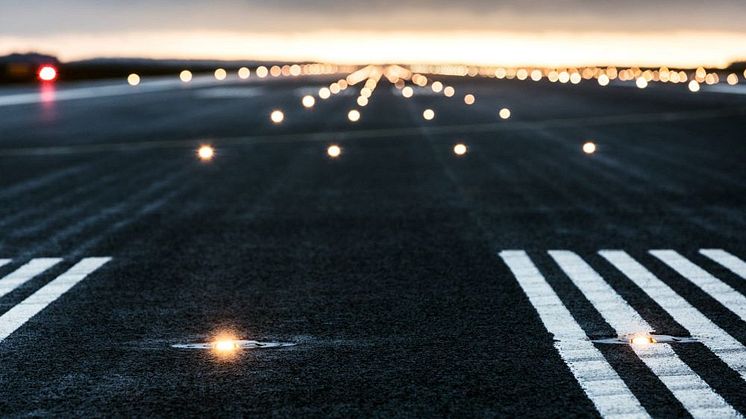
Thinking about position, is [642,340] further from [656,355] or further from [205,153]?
[205,153]

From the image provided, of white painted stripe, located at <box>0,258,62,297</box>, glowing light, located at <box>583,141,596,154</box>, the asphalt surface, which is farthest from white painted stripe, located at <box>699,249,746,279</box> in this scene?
glowing light, located at <box>583,141,596,154</box>

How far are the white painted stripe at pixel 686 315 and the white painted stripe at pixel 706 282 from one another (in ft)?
0.88

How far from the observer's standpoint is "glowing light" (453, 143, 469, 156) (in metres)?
22.0

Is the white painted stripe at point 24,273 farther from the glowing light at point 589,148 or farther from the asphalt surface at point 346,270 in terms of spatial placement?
the glowing light at point 589,148

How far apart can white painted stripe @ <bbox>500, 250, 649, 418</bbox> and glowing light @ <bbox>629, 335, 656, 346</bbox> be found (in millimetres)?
273

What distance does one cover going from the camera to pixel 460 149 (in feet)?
75.7

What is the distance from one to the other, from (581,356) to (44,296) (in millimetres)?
4159

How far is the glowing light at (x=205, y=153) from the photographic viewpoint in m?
21.5

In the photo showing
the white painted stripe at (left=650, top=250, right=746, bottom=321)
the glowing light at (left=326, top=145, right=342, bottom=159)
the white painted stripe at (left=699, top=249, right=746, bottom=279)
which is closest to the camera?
the white painted stripe at (left=650, top=250, right=746, bottom=321)

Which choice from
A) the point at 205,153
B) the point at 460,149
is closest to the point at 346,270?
the point at 205,153

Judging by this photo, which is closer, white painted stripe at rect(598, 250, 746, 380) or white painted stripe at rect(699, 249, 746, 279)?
white painted stripe at rect(598, 250, 746, 380)

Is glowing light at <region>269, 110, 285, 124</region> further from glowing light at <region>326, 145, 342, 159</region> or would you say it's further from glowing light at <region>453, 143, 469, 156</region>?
glowing light at <region>453, 143, 469, 156</region>

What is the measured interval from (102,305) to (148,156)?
47.0 ft

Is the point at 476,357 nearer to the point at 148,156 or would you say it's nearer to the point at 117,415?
the point at 117,415
